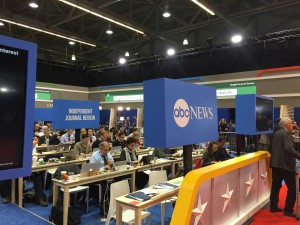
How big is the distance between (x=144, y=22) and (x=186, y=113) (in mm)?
8628

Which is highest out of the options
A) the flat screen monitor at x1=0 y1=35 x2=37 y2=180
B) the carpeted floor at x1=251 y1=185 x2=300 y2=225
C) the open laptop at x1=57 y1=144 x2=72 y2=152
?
the flat screen monitor at x1=0 y1=35 x2=37 y2=180

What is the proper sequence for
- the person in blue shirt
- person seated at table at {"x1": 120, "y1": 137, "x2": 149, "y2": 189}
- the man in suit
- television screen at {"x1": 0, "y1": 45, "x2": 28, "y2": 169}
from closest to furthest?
television screen at {"x1": 0, "y1": 45, "x2": 28, "y2": 169} < the man in suit < the person in blue shirt < person seated at table at {"x1": 120, "y1": 137, "x2": 149, "y2": 189}

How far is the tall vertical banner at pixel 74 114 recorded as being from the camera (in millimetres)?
5773

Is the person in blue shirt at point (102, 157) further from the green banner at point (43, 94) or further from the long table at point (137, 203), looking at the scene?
the green banner at point (43, 94)

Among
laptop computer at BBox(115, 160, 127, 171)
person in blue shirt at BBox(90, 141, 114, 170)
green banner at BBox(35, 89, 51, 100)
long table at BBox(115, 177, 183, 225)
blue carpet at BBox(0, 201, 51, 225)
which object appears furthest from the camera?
green banner at BBox(35, 89, 51, 100)

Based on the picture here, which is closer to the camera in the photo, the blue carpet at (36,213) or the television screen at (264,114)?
the blue carpet at (36,213)

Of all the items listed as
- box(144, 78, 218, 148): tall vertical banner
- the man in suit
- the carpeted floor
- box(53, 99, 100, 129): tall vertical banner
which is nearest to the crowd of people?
the man in suit

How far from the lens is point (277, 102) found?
38.5 ft

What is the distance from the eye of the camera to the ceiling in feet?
31.6

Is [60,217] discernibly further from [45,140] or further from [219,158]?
[45,140]

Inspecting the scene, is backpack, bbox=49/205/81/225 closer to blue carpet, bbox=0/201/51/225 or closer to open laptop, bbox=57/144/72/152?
blue carpet, bbox=0/201/51/225

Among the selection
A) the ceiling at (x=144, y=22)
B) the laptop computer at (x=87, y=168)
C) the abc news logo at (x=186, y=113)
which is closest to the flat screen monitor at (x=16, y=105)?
the abc news logo at (x=186, y=113)

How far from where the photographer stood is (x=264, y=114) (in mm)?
5047

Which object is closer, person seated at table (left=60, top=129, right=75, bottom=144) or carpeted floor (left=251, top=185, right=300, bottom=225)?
carpeted floor (left=251, top=185, right=300, bottom=225)
